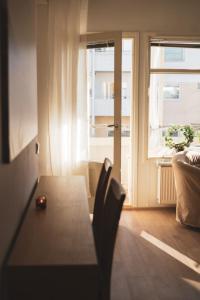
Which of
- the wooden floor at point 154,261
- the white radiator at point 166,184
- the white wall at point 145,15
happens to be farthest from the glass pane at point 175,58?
the wooden floor at point 154,261

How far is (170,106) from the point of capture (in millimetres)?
5168

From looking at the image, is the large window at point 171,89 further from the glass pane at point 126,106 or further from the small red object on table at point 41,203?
the small red object on table at point 41,203

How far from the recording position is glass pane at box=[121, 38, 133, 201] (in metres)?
5.06

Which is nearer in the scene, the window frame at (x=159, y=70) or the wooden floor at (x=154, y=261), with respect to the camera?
the wooden floor at (x=154, y=261)

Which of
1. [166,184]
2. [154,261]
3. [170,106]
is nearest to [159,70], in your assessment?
[170,106]

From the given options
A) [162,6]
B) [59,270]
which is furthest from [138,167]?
[59,270]

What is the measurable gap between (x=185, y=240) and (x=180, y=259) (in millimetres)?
508

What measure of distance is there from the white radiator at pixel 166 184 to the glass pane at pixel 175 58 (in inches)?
52.1

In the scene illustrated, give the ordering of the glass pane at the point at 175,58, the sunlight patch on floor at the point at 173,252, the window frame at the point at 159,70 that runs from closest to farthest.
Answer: the sunlight patch on floor at the point at 173,252 < the window frame at the point at 159,70 < the glass pane at the point at 175,58

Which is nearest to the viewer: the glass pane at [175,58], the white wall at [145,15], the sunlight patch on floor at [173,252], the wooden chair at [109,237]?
the wooden chair at [109,237]

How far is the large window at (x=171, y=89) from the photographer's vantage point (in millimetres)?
5029

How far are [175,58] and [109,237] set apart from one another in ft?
12.1

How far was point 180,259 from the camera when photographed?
11.6 feet

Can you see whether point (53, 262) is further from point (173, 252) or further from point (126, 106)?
point (126, 106)
